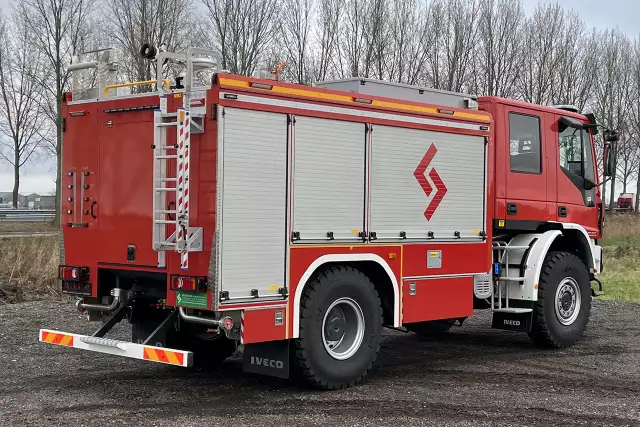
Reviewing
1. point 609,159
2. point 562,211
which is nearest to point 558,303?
point 562,211

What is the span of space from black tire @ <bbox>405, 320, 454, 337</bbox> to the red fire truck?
97cm

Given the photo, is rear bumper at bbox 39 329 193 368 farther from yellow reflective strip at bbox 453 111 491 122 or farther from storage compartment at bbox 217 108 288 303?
yellow reflective strip at bbox 453 111 491 122

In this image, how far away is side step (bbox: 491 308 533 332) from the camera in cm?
984

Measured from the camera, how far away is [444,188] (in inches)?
349

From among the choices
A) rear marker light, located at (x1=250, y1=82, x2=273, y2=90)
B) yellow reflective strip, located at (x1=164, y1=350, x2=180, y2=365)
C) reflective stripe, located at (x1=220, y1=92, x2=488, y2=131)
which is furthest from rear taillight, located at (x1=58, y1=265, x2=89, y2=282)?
rear marker light, located at (x1=250, y1=82, x2=273, y2=90)

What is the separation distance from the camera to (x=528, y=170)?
10.1 m

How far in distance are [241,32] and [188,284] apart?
24691 mm

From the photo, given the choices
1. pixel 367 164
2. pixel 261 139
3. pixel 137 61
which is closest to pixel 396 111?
pixel 367 164

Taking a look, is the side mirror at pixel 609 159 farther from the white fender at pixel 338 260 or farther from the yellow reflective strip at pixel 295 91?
the yellow reflective strip at pixel 295 91

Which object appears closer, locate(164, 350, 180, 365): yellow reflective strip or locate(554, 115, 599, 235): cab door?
locate(164, 350, 180, 365): yellow reflective strip

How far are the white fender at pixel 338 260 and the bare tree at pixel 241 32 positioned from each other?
74.6 ft

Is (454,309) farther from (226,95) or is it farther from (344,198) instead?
(226,95)

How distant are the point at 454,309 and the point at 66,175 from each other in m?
4.34

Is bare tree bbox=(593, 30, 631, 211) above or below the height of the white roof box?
above
